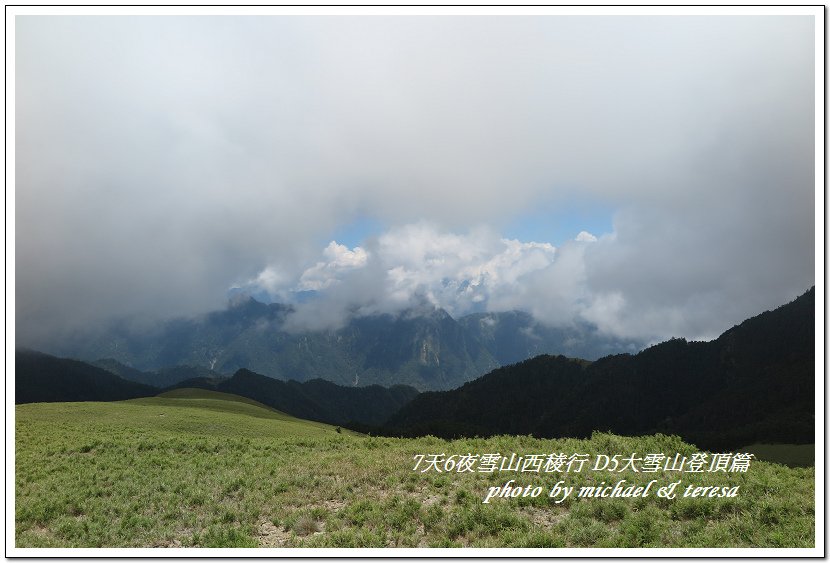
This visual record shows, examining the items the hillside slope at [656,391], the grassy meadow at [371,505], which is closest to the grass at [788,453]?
the grassy meadow at [371,505]

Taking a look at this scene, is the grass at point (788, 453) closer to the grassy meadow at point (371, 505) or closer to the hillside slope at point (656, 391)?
the grassy meadow at point (371, 505)

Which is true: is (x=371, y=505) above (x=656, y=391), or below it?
below

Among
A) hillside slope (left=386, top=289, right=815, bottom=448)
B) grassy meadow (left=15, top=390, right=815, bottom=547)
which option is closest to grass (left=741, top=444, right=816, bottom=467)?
grassy meadow (left=15, top=390, right=815, bottom=547)

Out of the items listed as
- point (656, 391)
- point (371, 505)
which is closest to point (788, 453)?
point (371, 505)

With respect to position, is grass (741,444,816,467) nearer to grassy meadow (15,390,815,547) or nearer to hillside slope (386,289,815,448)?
grassy meadow (15,390,815,547)

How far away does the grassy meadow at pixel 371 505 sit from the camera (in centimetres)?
1039

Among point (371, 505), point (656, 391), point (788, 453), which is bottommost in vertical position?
point (371, 505)

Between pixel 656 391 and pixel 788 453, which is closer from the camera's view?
pixel 788 453

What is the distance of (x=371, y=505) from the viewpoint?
39.0ft

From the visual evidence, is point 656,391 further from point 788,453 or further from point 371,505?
point 371,505

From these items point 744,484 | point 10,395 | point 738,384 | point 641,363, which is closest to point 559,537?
point 744,484

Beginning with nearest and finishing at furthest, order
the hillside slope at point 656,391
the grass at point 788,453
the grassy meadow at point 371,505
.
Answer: the grassy meadow at point 371,505 < the grass at point 788,453 < the hillside slope at point 656,391
